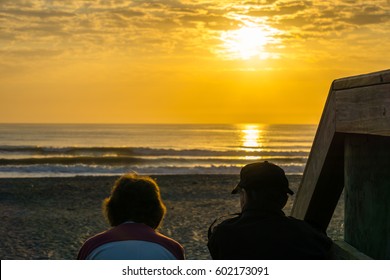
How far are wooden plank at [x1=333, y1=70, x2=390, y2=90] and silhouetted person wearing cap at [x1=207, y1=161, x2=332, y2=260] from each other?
20.9 inches

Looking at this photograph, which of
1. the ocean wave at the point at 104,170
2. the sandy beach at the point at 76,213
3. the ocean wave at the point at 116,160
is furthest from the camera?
the ocean wave at the point at 116,160

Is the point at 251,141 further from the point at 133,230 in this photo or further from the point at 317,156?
the point at 133,230

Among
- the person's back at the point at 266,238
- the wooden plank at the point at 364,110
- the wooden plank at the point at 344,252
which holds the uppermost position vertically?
the wooden plank at the point at 364,110

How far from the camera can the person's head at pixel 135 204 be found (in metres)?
2.92

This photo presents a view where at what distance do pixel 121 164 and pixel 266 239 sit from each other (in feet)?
112

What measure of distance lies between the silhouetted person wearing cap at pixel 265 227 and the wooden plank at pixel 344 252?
0.18 m

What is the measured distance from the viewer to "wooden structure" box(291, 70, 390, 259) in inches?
102

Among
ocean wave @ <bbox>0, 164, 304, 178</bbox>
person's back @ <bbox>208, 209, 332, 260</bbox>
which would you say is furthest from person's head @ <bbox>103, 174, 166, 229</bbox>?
Answer: ocean wave @ <bbox>0, 164, 304, 178</bbox>

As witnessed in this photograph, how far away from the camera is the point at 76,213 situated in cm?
1429

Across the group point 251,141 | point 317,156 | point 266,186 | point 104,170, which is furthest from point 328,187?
point 251,141

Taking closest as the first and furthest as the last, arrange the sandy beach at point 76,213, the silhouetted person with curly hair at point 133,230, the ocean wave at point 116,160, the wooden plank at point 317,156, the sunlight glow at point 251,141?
the silhouetted person with curly hair at point 133,230
the wooden plank at point 317,156
the sandy beach at point 76,213
the ocean wave at point 116,160
the sunlight glow at point 251,141

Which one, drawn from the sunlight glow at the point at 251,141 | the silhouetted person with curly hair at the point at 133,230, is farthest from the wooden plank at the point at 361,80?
the sunlight glow at the point at 251,141

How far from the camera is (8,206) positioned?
1595 centimetres

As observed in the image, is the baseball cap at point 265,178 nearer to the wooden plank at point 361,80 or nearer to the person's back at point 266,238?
the person's back at point 266,238
